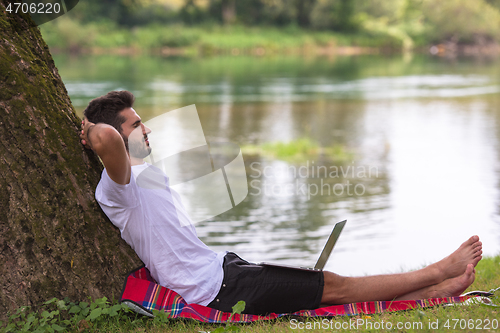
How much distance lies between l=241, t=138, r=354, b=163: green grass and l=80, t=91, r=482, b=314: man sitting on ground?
22.4 ft

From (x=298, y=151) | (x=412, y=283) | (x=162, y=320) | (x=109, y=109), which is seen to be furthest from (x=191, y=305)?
(x=298, y=151)

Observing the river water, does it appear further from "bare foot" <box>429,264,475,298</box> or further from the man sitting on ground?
the man sitting on ground

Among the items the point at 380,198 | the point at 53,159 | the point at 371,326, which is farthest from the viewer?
the point at 380,198

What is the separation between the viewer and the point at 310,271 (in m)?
2.84

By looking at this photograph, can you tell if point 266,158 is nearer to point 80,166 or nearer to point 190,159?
point 190,159

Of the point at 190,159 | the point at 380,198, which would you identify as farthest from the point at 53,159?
the point at 190,159

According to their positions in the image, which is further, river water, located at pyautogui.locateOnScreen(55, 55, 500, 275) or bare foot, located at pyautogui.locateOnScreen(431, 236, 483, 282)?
river water, located at pyautogui.locateOnScreen(55, 55, 500, 275)

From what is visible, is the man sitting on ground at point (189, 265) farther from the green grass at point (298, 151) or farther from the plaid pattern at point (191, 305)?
the green grass at point (298, 151)

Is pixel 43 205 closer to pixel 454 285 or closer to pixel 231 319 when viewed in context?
pixel 231 319

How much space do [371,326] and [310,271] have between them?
1.40 ft

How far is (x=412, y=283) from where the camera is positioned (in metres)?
2.94

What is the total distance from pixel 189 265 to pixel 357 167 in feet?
22.5

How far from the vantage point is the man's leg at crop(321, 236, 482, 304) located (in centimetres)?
289

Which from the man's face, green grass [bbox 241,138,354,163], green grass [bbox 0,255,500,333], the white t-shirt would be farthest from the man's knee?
green grass [bbox 241,138,354,163]
